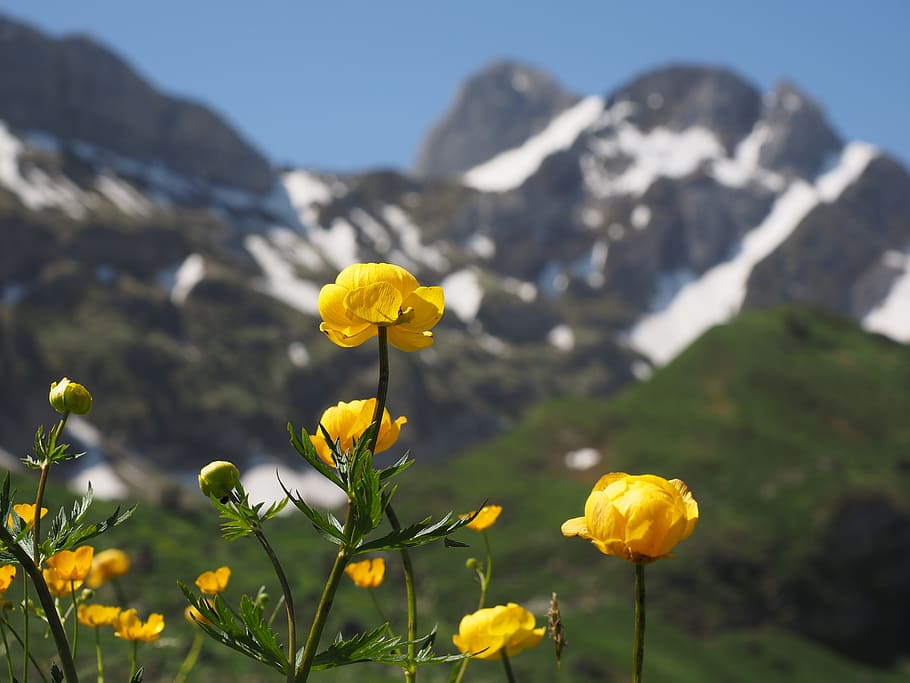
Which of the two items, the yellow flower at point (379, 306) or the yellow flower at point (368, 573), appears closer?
the yellow flower at point (379, 306)

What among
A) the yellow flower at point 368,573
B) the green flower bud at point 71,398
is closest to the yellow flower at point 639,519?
the yellow flower at point 368,573

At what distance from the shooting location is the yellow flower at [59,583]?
9.83ft

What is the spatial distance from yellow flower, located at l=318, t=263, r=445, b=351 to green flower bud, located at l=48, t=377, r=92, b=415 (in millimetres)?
755

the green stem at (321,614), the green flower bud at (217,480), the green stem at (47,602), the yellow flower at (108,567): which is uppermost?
the green flower bud at (217,480)

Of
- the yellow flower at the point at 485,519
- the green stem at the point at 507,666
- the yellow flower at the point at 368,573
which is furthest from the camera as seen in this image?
the yellow flower at the point at 368,573

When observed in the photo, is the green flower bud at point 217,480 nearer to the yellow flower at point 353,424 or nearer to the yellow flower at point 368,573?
the yellow flower at point 353,424

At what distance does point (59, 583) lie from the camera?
10.0ft

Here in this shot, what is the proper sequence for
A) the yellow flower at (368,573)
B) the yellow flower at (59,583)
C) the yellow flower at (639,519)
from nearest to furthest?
the yellow flower at (639,519) → the yellow flower at (59,583) → the yellow flower at (368,573)

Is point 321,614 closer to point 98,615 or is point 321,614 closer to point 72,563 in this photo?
point 72,563

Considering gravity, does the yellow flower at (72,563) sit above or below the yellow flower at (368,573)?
above

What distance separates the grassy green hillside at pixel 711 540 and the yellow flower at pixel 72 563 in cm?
5373

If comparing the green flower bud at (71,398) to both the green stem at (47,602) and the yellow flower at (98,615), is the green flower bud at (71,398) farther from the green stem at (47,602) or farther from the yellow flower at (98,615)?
the yellow flower at (98,615)

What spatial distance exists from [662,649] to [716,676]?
443 centimetres

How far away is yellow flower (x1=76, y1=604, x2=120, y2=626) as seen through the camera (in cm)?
317
